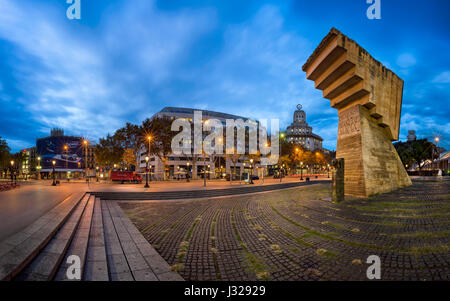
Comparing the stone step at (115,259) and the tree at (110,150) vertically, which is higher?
the tree at (110,150)

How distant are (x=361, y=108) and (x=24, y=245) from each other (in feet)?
56.5

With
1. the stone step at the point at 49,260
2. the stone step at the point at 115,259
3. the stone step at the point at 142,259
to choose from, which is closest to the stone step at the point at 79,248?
the stone step at the point at 49,260

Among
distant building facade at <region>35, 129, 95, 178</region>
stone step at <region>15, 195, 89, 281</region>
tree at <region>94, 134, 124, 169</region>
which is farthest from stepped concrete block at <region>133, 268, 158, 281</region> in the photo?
distant building facade at <region>35, 129, 95, 178</region>

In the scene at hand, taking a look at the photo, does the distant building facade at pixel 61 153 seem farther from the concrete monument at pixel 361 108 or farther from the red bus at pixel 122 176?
the concrete monument at pixel 361 108

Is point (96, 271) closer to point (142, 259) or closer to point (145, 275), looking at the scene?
point (142, 259)

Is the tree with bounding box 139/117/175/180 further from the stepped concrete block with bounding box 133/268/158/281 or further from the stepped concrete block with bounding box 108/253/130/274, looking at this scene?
the stepped concrete block with bounding box 133/268/158/281

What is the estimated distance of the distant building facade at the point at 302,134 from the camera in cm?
11875

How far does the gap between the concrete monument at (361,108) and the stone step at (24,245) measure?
1465cm

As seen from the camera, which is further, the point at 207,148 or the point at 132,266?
the point at 207,148

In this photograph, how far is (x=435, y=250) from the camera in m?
4.19

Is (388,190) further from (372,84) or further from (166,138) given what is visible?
(166,138)

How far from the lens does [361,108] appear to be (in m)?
12.1

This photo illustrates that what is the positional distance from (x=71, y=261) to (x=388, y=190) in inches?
664
